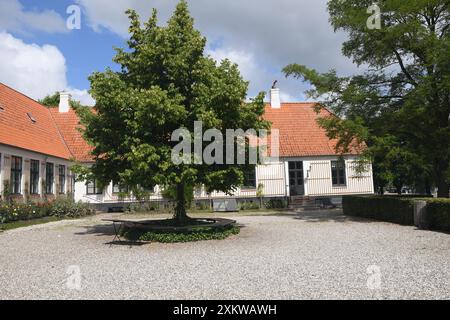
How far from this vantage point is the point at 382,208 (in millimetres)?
18156

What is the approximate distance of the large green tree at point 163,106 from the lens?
12.2 metres

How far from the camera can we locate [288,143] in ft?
100

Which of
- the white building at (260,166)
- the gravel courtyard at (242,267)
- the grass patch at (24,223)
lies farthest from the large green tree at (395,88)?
the grass patch at (24,223)

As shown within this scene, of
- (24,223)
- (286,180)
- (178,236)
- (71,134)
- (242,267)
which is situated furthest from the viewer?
(71,134)

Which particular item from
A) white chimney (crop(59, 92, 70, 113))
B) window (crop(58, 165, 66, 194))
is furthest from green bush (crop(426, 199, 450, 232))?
white chimney (crop(59, 92, 70, 113))

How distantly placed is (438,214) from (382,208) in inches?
159

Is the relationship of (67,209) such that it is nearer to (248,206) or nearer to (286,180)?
(248,206)

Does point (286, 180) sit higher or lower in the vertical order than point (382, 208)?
higher

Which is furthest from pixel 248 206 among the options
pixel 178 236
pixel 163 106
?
pixel 163 106

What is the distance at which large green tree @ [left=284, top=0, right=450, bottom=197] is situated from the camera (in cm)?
1616

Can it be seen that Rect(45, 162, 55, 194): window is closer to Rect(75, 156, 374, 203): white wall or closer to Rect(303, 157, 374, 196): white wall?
Rect(75, 156, 374, 203): white wall
